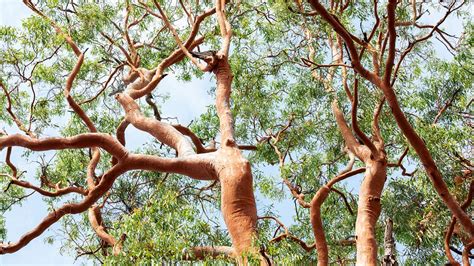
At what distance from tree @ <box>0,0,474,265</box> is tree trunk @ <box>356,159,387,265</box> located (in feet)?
0.05

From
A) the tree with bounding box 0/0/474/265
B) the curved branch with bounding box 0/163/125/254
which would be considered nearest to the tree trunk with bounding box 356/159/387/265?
the tree with bounding box 0/0/474/265

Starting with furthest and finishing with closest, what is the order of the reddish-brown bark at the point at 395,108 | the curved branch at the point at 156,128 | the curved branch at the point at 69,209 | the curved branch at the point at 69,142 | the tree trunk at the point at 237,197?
the curved branch at the point at 156,128 < the curved branch at the point at 69,209 < the curved branch at the point at 69,142 < the tree trunk at the point at 237,197 < the reddish-brown bark at the point at 395,108

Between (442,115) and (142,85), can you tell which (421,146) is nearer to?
(442,115)

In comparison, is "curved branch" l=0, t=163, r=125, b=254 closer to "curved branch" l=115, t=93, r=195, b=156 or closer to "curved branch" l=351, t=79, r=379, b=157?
"curved branch" l=115, t=93, r=195, b=156

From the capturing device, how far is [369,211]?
5676 millimetres

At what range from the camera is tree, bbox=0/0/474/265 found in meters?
4.97

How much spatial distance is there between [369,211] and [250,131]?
11.8 feet

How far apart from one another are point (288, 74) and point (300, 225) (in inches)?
92.3

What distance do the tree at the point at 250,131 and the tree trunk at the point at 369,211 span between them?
0.02 metres

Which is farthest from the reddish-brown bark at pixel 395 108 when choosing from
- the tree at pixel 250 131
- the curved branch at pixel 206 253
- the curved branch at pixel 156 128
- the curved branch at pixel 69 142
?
the curved branch at pixel 69 142

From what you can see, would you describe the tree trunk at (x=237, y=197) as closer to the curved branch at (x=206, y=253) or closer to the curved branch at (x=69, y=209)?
the curved branch at (x=206, y=253)

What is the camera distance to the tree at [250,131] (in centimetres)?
497

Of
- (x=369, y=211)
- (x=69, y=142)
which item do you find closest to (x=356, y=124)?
(x=369, y=211)

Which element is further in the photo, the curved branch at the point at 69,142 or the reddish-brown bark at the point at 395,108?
the curved branch at the point at 69,142
